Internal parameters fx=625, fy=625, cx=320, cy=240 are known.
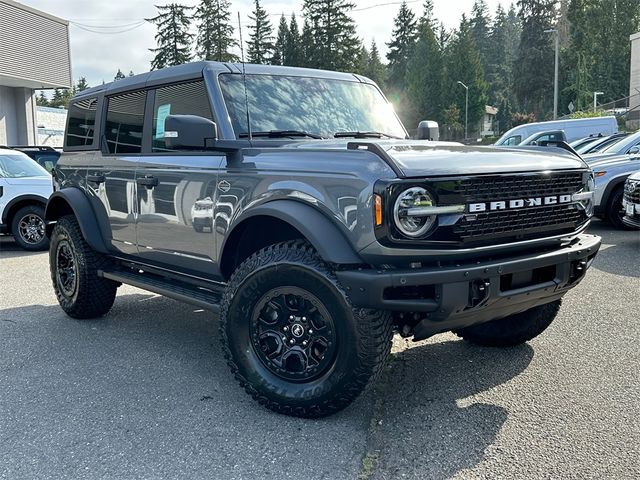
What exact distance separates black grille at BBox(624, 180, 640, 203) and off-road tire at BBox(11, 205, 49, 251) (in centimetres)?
883

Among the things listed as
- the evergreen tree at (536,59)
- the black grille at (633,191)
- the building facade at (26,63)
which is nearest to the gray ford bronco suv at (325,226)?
the black grille at (633,191)

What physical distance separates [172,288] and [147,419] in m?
1.16

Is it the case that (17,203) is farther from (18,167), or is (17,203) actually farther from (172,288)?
(172,288)

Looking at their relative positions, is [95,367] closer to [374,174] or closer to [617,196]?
[374,174]

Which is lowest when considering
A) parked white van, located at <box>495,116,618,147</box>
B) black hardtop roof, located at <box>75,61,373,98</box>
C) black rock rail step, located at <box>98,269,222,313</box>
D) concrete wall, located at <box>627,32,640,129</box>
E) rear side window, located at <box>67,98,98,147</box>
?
black rock rail step, located at <box>98,269,222,313</box>

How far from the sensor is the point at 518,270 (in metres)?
3.14

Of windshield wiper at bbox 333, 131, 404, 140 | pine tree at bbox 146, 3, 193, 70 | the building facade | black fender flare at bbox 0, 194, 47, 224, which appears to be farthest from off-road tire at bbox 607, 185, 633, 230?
pine tree at bbox 146, 3, 193, 70

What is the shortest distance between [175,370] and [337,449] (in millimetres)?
1606

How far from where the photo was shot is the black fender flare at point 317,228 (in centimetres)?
309

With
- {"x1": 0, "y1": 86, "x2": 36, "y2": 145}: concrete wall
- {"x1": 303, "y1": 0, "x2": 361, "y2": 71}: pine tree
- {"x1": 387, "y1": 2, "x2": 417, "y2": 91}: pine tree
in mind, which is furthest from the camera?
{"x1": 387, "y1": 2, "x2": 417, "y2": 91}: pine tree

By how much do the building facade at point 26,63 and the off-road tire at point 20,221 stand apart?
53.0 ft

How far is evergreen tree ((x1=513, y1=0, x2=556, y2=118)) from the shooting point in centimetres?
7588

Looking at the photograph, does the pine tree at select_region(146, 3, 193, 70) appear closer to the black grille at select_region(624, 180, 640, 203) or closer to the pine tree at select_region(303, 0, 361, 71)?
the pine tree at select_region(303, 0, 361, 71)

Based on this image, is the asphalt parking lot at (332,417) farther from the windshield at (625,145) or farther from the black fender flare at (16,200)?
the windshield at (625,145)
